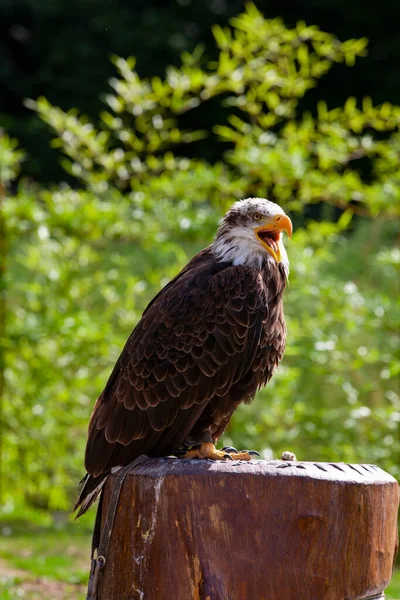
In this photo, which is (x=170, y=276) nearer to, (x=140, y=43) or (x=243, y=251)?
(x=243, y=251)

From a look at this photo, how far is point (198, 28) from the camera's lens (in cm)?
1806

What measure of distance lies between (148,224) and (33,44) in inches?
512

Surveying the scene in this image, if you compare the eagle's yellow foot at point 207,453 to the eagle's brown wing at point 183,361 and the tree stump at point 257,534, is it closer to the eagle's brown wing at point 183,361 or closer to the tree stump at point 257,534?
the eagle's brown wing at point 183,361

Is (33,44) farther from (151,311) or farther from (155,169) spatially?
(151,311)

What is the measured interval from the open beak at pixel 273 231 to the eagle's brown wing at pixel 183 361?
0.75ft

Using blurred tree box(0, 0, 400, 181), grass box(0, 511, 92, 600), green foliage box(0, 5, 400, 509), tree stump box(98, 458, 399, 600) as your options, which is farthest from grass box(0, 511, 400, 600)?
blurred tree box(0, 0, 400, 181)

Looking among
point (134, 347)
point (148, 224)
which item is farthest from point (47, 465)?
point (134, 347)

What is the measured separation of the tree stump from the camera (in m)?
2.73

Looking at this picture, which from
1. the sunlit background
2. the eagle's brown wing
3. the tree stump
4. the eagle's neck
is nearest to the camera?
the tree stump

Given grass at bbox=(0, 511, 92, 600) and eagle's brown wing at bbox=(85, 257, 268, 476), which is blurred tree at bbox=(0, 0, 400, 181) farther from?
eagle's brown wing at bbox=(85, 257, 268, 476)

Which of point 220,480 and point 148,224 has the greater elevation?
point 148,224

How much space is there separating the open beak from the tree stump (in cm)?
114

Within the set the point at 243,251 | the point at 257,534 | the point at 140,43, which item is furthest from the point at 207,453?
the point at 140,43

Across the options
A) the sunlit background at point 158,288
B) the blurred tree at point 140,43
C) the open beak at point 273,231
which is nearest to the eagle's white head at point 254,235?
the open beak at point 273,231
